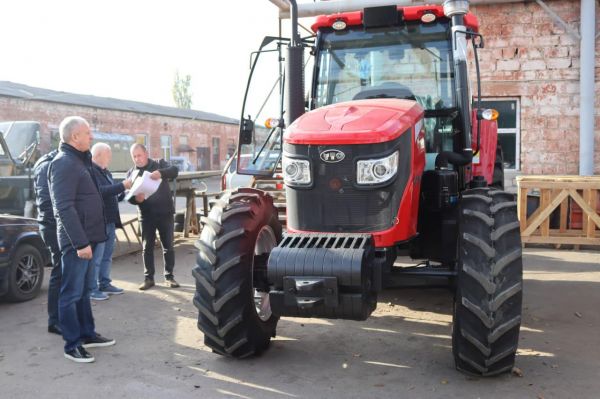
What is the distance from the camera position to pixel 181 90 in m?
67.1

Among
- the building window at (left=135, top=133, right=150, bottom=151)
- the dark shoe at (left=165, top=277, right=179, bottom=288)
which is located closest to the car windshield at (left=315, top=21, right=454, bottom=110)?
the dark shoe at (left=165, top=277, right=179, bottom=288)

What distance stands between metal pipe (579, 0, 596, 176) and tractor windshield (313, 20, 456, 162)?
20.4ft

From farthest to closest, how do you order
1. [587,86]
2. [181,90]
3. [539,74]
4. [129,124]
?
[181,90]
[129,124]
[539,74]
[587,86]

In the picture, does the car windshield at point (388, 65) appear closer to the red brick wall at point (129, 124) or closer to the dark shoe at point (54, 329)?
the dark shoe at point (54, 329)

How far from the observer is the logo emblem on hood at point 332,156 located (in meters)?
4.08

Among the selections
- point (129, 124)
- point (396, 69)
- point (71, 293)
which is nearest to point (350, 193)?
point (396, 69)

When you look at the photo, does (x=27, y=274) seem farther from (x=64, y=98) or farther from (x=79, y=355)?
(x=64, y=98)

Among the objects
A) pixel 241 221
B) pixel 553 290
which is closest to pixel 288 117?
pixel 241 221

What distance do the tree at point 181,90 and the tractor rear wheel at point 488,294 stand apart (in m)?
65.1

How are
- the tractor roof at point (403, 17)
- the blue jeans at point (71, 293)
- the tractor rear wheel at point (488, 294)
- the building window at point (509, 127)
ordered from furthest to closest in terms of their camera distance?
the building window at point (509, 127), the tractor roof at point (403, 17), the blue jeans at point (71, 293), the tractor rear wheel at point (488, 294)

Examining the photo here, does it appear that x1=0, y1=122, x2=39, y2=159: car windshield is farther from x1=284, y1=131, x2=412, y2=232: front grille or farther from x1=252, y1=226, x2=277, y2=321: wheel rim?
x1=284, y1=131, x2=412, y2=232: front grille

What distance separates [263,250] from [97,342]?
1624mm

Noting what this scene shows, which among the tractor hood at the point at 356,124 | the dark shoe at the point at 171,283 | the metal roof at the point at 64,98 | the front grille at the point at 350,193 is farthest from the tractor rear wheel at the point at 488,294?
the metal roof at the point at 64,98

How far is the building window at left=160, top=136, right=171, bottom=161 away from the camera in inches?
1379
